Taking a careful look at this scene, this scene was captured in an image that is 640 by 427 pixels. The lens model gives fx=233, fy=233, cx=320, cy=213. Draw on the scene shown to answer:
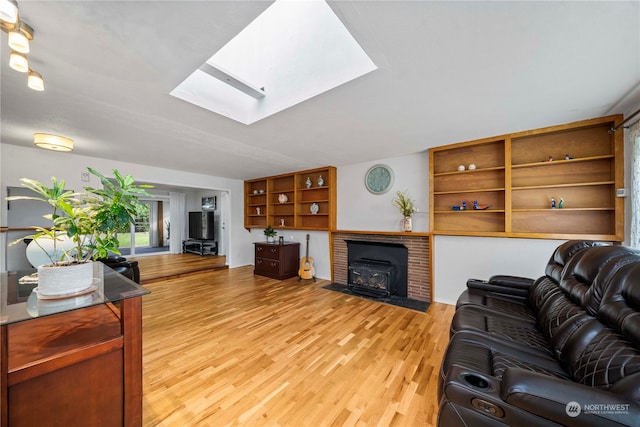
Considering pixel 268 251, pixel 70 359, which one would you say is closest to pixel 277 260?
Answer: pixel 268 251

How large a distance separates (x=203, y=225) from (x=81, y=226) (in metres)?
7.08

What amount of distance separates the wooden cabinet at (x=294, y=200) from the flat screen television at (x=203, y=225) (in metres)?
2.04

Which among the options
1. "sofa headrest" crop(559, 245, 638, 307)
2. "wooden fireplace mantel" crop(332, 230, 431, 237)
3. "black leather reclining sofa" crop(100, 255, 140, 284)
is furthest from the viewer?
"wooden fireplace mantel" crop(332, 230, 431, 237)

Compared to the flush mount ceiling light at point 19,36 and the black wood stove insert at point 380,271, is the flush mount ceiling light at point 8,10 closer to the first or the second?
the flush mount ceiling light at point 19,36

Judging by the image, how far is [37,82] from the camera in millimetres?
1476

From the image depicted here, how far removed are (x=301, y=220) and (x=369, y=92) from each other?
3726mm

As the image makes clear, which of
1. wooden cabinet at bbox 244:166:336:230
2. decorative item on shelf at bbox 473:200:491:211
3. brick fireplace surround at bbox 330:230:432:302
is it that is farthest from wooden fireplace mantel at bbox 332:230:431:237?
decorative item on shelf at bbox 473:200:491:211

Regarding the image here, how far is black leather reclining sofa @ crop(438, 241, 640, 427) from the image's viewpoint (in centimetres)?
85

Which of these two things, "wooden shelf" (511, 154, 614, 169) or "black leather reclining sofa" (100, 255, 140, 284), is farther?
"black leather reclining sofa" (100, 255, 140, 284)

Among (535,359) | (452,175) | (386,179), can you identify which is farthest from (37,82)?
(452,175)

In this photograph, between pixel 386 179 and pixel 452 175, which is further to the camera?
pixel 386 179

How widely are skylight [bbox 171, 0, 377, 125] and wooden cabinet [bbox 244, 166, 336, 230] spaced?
2.50 meters

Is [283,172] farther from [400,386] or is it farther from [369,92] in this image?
[400,386]

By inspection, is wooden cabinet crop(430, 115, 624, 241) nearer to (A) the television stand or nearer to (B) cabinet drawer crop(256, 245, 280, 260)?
(B) cabinet drawer crop(256, 245, 280, 260)
